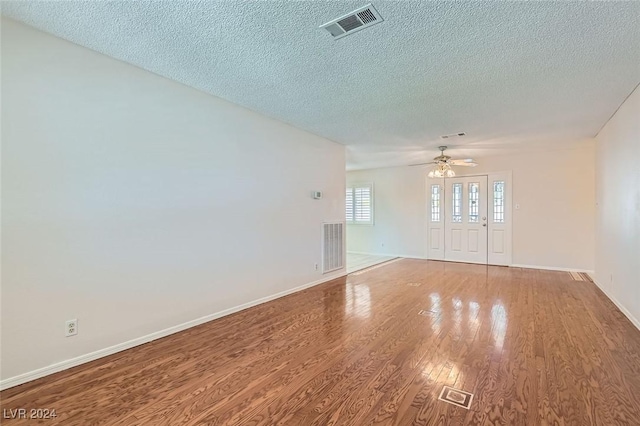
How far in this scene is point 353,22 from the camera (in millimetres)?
2158

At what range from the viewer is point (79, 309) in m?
2.52

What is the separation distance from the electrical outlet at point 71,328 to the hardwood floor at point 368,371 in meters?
0.29

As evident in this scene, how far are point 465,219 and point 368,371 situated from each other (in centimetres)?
594

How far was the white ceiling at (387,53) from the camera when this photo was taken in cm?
206

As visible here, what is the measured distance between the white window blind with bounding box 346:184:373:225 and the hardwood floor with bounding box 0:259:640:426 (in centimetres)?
502

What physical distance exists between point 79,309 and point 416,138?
5.14 meters

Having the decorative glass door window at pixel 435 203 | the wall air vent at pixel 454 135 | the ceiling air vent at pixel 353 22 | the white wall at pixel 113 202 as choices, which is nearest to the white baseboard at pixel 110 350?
the white wall at pixel 113 202

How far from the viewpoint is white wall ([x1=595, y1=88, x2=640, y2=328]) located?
326 centimetres

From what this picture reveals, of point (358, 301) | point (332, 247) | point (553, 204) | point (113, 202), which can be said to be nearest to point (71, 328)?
point (113, 202)

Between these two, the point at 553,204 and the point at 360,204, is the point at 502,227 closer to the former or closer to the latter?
the point at 553,204

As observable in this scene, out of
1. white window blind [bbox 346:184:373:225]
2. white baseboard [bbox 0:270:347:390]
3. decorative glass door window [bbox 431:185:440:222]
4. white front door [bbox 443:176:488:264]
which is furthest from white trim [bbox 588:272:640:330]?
white window blind [bbox 346:184:373:225]

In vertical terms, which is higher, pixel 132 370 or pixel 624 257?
pixel 624 257

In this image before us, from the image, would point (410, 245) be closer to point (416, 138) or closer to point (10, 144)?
point (416, 138)

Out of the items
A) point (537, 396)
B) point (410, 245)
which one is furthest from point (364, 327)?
point (410, 245)
